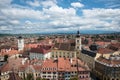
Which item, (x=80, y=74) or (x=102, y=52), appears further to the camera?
(x=102, y=52)

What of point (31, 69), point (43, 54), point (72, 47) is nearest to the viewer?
point (31, 69)

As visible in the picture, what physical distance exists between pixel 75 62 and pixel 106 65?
11.0m

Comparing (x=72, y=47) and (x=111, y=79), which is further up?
(x=72, y=47)

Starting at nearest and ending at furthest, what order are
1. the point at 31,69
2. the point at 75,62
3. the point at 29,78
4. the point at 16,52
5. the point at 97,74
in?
the point at 29,78 < the point at 31,69 < the point at 75,62 < the point at 97,74 < the point at 16,52

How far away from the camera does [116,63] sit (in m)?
74.9

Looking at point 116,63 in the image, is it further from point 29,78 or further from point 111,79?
point 29,78

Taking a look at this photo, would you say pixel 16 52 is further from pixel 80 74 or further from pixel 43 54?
pixel 80 74

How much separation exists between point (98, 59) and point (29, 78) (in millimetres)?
33425

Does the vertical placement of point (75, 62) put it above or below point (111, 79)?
above

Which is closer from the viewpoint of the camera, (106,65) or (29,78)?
(29,78)

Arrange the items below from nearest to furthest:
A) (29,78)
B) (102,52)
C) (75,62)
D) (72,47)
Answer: (29,78) < (75,62) < (102,52) < (72,47)

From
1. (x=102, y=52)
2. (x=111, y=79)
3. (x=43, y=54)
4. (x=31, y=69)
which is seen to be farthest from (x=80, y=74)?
(x=43, y=54)

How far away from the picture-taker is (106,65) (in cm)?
7506

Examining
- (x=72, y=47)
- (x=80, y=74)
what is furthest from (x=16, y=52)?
(x=80, y=74)
